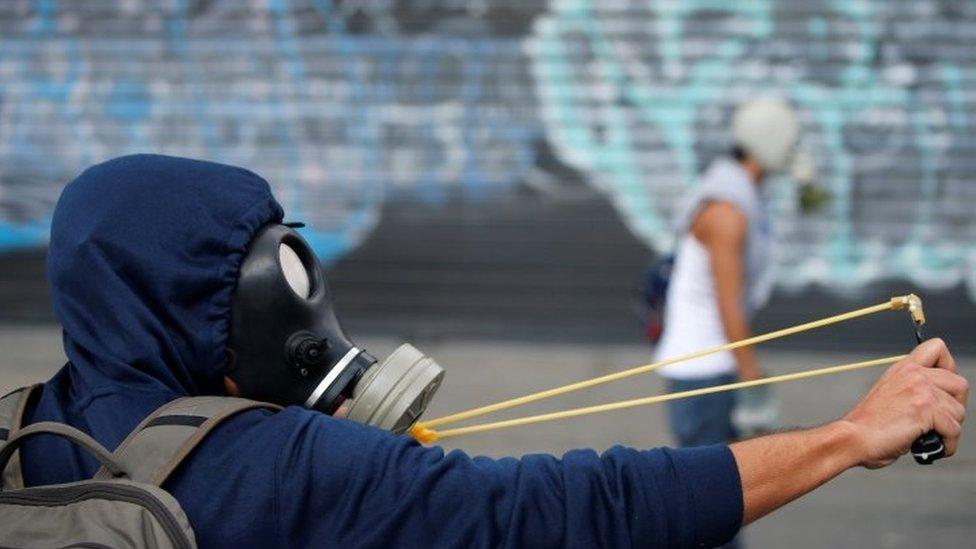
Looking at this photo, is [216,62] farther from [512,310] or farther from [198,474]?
[198,474]

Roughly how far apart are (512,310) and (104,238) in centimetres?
713

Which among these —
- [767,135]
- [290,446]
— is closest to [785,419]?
[767,135]

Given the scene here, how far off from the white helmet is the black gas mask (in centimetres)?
328

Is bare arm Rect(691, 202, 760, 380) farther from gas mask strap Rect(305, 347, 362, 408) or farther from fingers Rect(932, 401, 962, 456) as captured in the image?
gas mask strap Rect(305, 347, 362, 408)

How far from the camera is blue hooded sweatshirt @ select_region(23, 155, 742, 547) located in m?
1.91

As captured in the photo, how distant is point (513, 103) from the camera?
8.99 m

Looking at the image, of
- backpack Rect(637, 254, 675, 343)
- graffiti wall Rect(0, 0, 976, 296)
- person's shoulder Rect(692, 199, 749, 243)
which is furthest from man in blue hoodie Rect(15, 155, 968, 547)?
graffiti wall Rect(0, 0, 976, 296)

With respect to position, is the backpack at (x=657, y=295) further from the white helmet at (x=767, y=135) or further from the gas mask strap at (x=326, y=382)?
the gas mask strap at (x=326, y=382)

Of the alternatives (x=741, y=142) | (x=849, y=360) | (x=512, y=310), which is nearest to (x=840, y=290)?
(x=849, y=360)

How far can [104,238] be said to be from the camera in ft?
6.58

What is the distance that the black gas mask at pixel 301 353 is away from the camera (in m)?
2.02

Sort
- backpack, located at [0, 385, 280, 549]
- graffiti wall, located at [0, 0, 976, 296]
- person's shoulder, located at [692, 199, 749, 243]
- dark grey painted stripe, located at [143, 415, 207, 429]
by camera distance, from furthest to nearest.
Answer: graffiti wall, located at [0, 0, 976, 296] → person's shoulder, located at [692, 199, 749, 243] → dark grey painted stripe, located at [143, 415, 207, 429] → backpack, located at [0, 385, 280, 549]

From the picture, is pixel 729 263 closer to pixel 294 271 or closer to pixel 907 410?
pixel 907 410

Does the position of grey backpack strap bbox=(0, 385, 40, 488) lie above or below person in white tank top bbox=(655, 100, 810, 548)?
above
